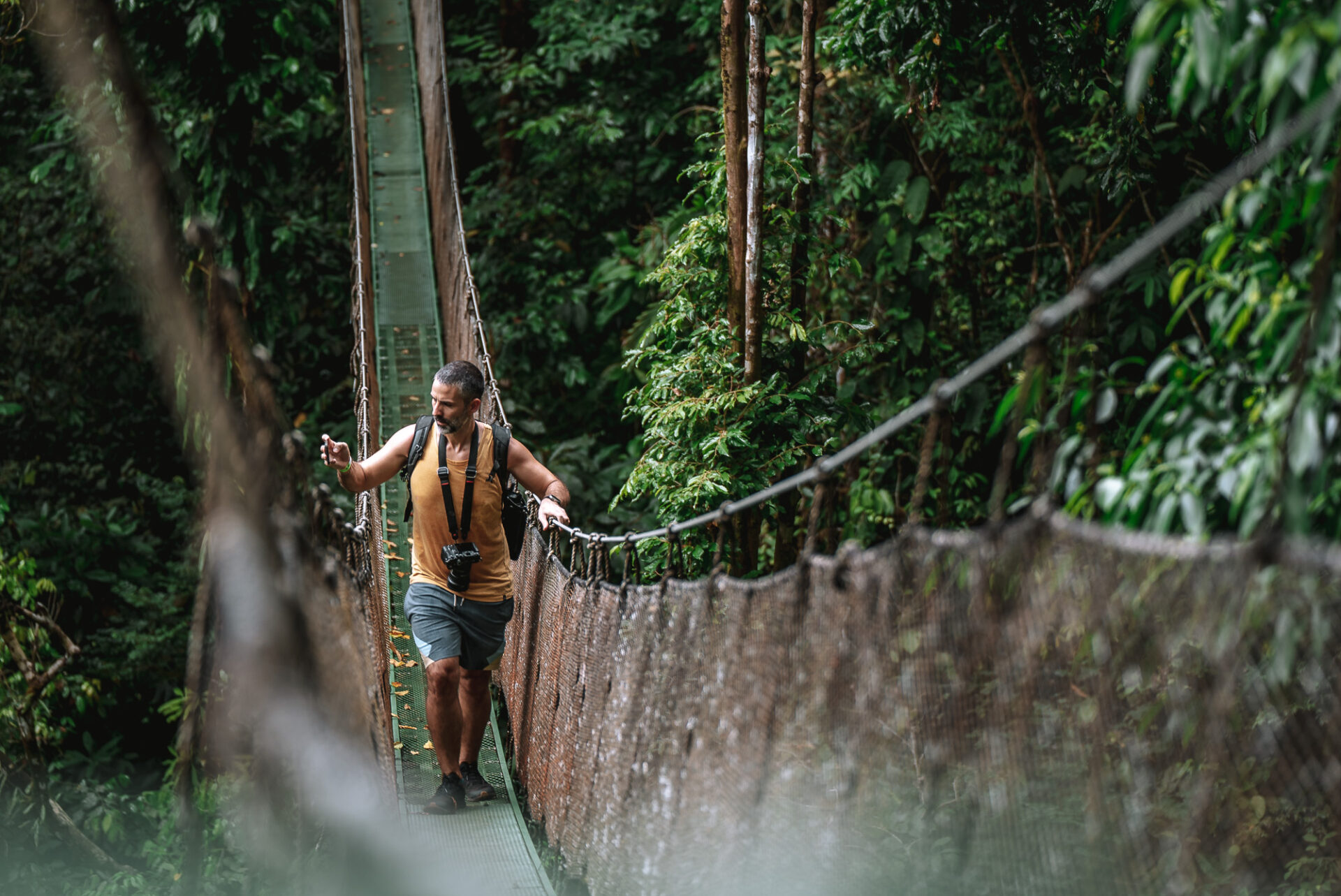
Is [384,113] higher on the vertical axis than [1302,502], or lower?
higher

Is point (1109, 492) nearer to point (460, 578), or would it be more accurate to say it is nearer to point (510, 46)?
point (460, 578)

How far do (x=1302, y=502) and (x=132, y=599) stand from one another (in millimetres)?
5894

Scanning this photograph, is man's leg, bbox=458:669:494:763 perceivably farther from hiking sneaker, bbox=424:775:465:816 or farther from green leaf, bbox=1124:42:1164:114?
green leaf, bbox=1124:42:1164:114

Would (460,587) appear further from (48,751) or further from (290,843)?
(48,751)

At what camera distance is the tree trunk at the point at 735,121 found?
339 centimetres

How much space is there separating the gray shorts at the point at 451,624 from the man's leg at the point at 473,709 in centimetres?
4

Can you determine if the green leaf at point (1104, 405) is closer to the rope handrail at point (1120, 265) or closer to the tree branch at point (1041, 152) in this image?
the rope handrail at point (1120, 265)

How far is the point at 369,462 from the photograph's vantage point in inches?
103

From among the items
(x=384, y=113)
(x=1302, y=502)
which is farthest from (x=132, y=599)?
(x=1302, y=502)

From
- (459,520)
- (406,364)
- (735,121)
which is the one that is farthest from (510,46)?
(459,520)

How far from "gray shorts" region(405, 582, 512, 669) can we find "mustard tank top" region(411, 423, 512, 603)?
22 millimetres

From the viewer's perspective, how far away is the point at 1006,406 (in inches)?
54.4

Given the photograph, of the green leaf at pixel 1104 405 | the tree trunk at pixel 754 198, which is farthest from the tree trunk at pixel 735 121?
the green leaf at pixel 1104 405

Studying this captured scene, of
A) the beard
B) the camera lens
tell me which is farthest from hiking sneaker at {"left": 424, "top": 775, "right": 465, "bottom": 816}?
the beard
